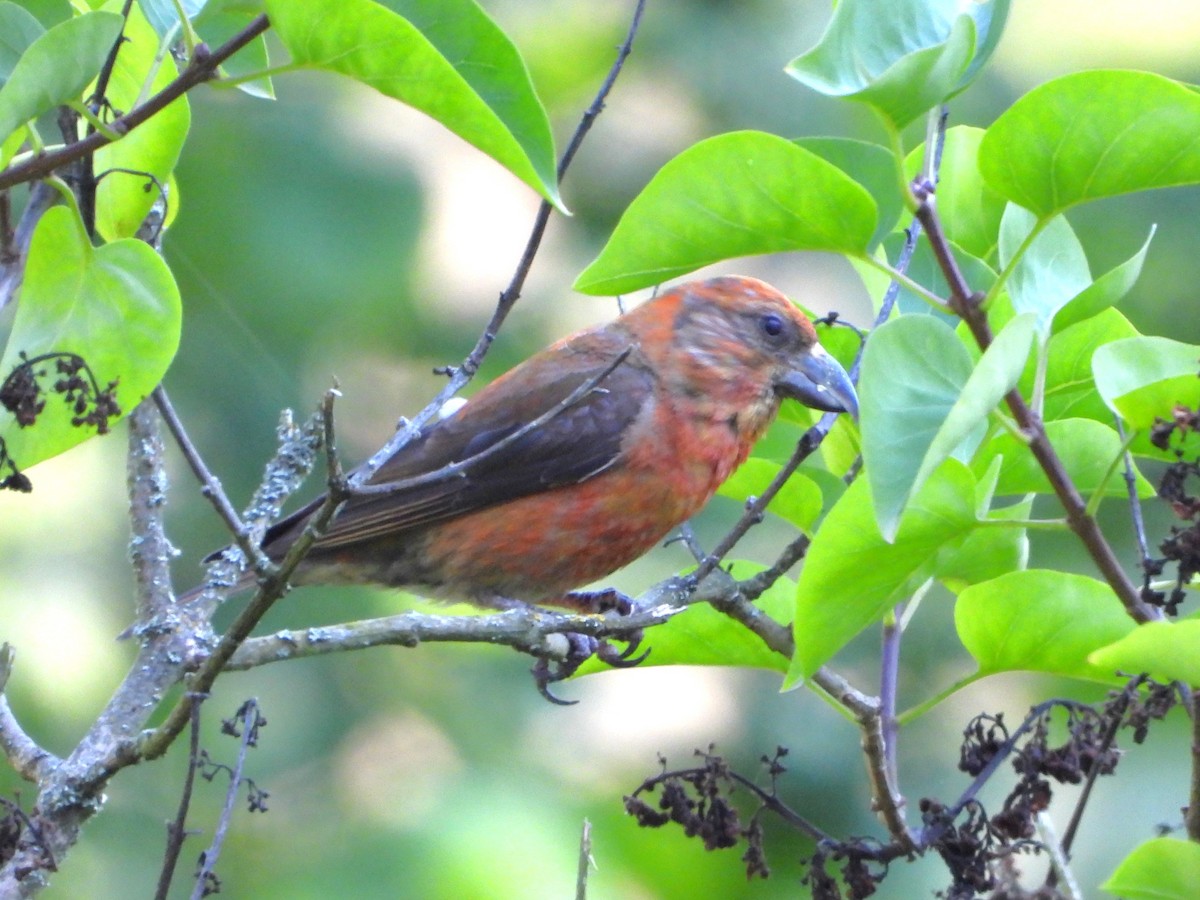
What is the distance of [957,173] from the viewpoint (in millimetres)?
2219

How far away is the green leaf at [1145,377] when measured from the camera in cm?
166

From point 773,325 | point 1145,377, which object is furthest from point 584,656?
point 1145,377

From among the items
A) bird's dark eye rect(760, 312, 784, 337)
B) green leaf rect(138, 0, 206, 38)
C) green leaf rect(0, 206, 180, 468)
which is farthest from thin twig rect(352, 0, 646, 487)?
bird's dark eye rect(760, 312, 784, 337)

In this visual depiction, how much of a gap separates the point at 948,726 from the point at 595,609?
2.57 m

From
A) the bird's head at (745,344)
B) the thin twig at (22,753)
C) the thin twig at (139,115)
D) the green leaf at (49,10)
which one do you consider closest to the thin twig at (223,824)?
the thin twig at (22,753)

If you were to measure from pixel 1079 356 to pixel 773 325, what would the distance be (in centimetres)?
172

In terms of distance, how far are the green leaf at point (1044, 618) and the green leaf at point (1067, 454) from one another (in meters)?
0.16

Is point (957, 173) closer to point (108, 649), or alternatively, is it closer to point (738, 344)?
point (738, 344)

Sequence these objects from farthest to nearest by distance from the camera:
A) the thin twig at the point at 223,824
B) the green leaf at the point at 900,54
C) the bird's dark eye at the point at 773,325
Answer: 1. the bird's dark eye at the point at 773,325
2. the thin twig at the point at 223,824
3. the green leaf at the point at 900,54

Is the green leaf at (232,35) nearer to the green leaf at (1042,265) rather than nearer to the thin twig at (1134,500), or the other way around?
the green leaf at (1042,265)

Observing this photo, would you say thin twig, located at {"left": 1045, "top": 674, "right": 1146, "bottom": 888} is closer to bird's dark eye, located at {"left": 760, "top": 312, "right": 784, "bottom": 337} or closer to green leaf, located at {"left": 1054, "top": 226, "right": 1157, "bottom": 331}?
green leaf, located at {"left": 1054, "top": 226, "right": 1157, "bottom": 331}

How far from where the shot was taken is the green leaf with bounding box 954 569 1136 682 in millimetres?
1836

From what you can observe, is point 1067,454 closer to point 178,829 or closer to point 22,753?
point 178,829

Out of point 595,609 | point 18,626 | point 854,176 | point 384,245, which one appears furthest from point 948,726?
point 854,176
